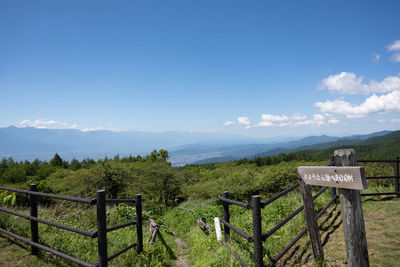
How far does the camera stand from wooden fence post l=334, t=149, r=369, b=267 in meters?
2.56

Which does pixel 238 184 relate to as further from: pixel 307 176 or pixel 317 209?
pixel 307 176

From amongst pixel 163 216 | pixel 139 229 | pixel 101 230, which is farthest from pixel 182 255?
pixel 163 216

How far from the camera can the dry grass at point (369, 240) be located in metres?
3.73

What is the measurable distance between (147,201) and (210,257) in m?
16.4

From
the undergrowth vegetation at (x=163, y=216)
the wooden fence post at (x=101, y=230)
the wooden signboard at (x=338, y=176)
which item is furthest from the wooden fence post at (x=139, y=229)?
the wooden signboard at (x=338, y=176)

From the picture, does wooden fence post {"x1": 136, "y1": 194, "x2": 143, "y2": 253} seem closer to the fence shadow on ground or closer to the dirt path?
the dirt path

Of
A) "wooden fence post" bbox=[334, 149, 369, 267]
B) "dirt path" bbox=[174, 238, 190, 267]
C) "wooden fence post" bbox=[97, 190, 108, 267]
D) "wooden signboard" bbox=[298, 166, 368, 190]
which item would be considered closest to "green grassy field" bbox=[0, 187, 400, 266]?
"dirt path" bbox=[174, 238, 190, 267]

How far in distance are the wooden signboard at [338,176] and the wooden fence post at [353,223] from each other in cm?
19

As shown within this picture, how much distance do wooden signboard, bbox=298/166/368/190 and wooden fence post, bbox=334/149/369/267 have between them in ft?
0.63

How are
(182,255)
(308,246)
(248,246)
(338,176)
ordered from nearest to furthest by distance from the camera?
(338,176) → (308,246) → (248,246) → (182,255)

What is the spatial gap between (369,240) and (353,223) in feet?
8.71

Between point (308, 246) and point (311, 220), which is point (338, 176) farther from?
point (308, 246)

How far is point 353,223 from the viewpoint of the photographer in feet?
8.48

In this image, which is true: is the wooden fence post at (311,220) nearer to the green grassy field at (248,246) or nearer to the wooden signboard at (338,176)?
the green grassy field at (248,246)
